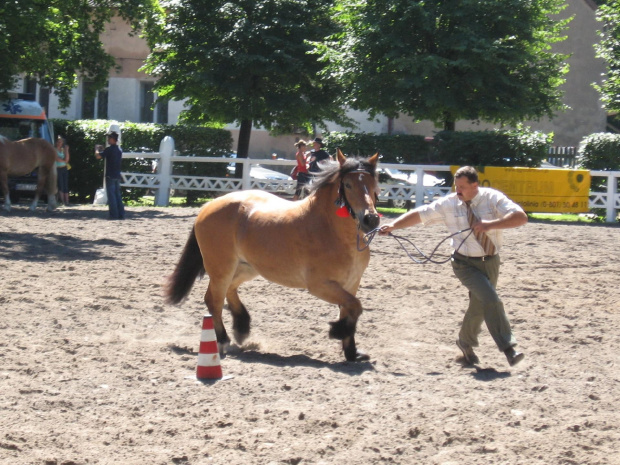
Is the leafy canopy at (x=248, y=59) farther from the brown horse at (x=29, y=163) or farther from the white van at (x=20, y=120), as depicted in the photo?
the brown horse at (x=29, y=163)

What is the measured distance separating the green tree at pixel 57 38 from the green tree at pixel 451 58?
6.00m

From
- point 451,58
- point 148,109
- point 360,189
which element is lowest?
point 360,189

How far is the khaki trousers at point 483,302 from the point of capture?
671cm

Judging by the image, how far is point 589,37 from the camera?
130 ft

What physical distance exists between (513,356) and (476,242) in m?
0.94

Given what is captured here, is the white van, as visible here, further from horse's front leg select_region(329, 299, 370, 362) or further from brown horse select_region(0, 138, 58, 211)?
horse's front leg select_region(329, 299, 370, 362)

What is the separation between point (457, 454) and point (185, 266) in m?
4.25

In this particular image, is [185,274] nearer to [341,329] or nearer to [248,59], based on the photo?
[341,329]

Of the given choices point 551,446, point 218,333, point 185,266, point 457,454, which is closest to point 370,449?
point 457,454

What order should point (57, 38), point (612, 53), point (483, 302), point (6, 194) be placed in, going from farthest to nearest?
point (612, 53)
point (57, 38)
point (6, 194)
point (483, 302)

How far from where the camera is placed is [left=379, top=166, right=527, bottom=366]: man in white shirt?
6664mm

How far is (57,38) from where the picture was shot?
21906 millimetres

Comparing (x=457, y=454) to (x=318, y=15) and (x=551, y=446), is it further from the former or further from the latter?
(x=318, y=15)

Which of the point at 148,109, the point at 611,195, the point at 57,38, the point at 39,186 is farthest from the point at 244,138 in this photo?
the point at 148,109
